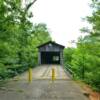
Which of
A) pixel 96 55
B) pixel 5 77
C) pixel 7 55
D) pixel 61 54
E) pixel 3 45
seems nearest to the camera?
pixel 96 55

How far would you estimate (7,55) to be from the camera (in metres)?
21.0

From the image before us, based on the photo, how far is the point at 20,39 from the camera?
71.2 feet

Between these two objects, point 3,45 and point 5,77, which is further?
point 5,77

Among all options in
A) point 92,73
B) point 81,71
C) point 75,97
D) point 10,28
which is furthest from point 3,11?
point 81,71

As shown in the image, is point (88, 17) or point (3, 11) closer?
point (88, 17)

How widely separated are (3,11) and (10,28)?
1145mm

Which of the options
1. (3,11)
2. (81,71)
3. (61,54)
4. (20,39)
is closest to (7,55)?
(20,39)

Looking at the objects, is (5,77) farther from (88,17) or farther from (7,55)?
(88,17)

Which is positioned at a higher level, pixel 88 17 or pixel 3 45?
pixel 88 17

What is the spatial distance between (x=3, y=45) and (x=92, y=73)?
554 centimetres

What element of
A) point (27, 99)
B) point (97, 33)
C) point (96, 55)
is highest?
point (97, 33)

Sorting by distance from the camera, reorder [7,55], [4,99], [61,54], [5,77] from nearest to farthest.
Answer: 1. [4,99]
2. [7,55]
3. [5,77]
4. [61,54]

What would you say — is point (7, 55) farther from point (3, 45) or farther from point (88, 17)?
point (88, 17)

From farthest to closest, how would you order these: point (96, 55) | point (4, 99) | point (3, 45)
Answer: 1. point (3, 45)
2. point (96, 55)
3. point (4, 99)
